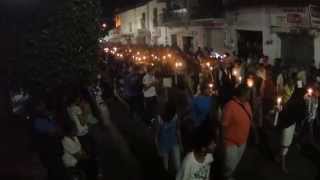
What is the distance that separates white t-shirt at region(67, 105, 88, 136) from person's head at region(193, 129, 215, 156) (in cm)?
395

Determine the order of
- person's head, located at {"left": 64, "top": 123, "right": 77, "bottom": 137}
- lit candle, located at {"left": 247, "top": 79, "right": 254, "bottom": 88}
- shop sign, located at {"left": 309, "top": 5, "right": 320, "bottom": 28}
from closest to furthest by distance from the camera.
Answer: person's head, located at {"left": 64, "top": 123, "right": 77, "bottom": 137}
lit candle, located at {"left": 247, "top": 79, "right": 254, "bottom": 88}
shop sign, located at {"left": 309, "top": 5, "right": 320, "bottom": 28}

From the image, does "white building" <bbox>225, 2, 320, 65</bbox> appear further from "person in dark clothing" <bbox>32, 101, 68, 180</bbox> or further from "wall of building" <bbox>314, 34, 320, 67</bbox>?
"person in dark clothing" <bbox>32, 101, 68, 180</bbox>

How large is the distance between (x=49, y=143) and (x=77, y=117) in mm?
1808

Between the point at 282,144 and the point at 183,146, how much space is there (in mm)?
1813

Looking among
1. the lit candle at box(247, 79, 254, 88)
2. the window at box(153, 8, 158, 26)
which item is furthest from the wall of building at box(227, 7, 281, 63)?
the window at box(153, 8, 158, 26)

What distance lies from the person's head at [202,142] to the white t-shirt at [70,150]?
290cm

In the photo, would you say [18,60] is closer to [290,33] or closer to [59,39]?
[59,39]

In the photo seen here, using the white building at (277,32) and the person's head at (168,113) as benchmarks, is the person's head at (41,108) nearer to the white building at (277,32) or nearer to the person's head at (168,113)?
the person's head at (168,113)

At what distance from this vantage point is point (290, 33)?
24.7 m

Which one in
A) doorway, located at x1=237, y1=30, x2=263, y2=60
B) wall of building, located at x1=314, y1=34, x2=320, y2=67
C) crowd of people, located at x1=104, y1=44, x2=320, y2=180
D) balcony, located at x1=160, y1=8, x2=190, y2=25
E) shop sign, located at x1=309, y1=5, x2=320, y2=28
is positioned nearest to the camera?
crowd of people, located at x1=104, y1=44, x2=320, y2=180

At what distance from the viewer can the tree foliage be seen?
11.7 m

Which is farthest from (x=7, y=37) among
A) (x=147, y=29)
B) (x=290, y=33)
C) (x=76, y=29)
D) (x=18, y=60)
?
(x=147, y=29)

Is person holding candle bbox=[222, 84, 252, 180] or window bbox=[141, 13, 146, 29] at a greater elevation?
window bbox=[141, 13, 146, 29]

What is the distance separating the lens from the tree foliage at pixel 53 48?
11.7 metres
